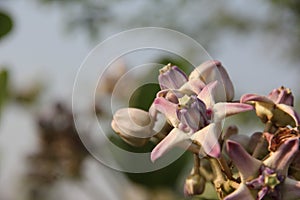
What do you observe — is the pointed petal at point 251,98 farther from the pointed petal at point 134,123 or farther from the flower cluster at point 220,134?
the pointed petal at point 134,123

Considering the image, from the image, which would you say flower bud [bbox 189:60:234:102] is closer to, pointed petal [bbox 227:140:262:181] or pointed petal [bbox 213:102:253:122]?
pointed petal [bbox 213:102:253:122]

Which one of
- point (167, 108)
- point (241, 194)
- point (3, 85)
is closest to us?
point (241, 194)

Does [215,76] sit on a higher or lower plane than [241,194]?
higher

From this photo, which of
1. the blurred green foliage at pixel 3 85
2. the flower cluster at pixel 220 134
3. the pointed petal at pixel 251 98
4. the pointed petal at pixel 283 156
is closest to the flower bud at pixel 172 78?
the flower cluster at pixel 220 134

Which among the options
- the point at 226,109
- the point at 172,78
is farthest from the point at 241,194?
the point at 172,78

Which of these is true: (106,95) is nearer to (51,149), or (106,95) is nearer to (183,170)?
(51,149)

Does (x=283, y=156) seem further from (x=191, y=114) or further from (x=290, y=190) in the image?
(x=191, y=114)
